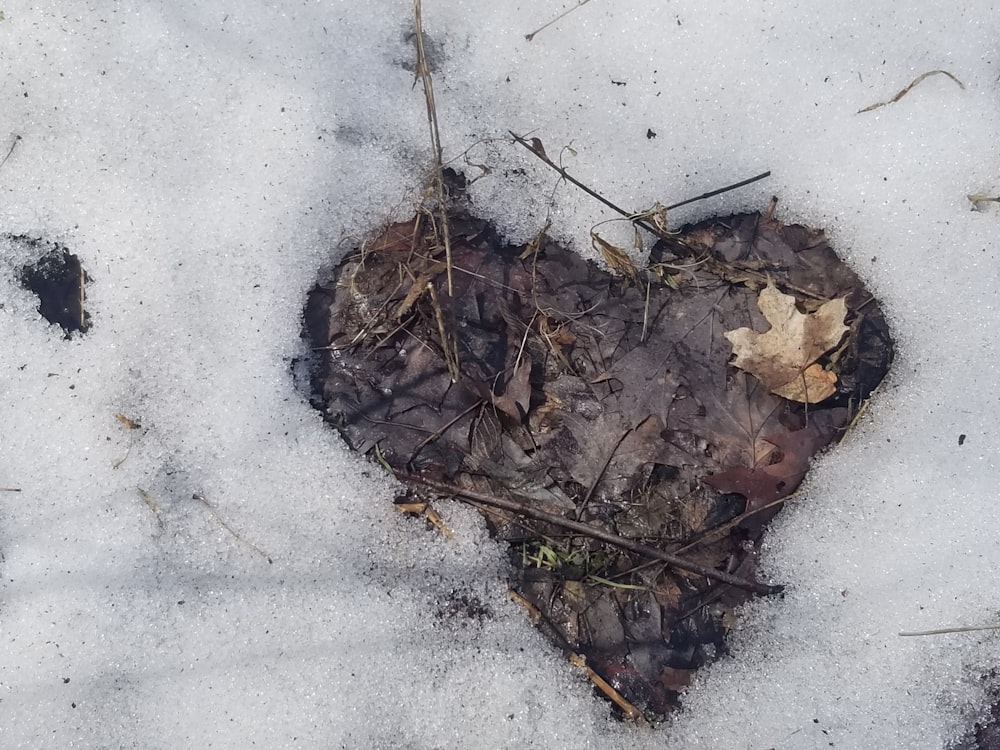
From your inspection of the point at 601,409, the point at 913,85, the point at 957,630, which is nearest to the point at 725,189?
the point at 913,85

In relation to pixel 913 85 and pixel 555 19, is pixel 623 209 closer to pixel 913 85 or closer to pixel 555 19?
pixel 555 19

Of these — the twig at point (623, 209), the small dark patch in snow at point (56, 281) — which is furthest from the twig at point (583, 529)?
the small dark patch in snow at point (56, 281)

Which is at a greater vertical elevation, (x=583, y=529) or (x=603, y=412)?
(x=603, y=412)

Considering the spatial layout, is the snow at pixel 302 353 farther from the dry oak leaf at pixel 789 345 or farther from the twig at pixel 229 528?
the dry oak leaf at pixel 789 345

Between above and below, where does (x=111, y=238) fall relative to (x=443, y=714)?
above

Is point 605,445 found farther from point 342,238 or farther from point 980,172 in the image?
point 980,172

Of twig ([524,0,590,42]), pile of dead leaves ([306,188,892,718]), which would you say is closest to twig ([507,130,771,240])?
pile of dead leaves ([306,188,892,718])

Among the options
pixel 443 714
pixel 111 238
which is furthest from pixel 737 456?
pixel 111 238

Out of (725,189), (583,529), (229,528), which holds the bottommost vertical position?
(583,529)
